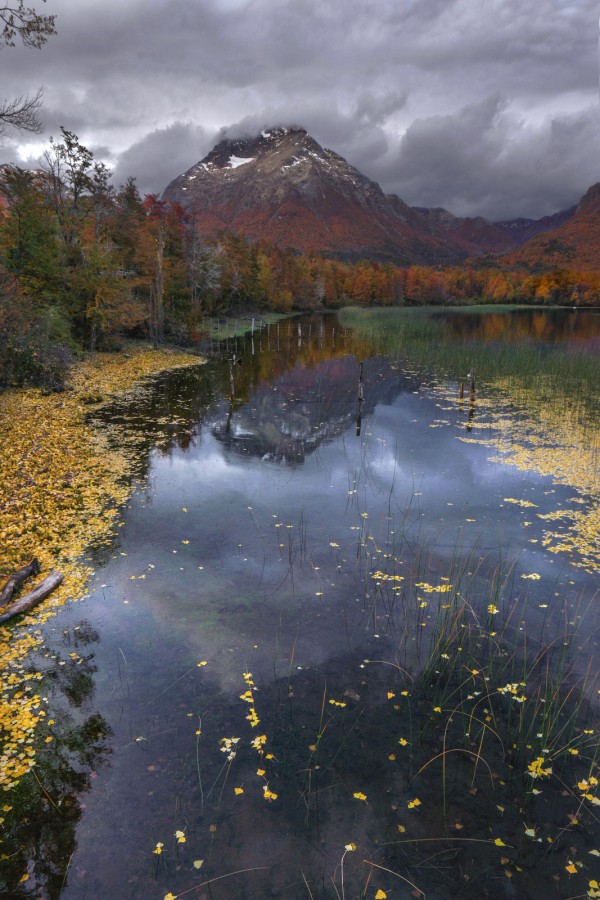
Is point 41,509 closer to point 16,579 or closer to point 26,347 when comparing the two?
point 16,579

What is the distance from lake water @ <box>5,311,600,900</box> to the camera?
17.6 ft

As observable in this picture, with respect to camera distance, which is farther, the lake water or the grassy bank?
the grassy bank

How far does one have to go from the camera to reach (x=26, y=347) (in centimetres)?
2553

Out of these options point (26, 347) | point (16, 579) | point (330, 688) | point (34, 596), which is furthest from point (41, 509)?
point (26, 347)

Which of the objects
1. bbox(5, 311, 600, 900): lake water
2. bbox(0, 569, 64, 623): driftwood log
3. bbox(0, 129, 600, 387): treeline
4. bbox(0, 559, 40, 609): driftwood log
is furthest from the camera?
bbox(0, 129, 600, 387): treeline

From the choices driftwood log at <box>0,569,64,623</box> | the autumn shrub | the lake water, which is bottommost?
the lake water

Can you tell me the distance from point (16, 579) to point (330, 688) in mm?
6533

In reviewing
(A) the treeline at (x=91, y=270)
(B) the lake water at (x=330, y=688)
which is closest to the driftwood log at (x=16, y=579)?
(B) the lake water at (x=330, y=688)

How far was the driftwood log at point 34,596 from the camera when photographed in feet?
29.8

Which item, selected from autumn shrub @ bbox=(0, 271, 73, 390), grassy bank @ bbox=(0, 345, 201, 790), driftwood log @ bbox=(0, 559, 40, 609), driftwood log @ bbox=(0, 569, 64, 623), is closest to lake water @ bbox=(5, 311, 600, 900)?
grassy bank @ bbox=(0, 345, 201, 790)

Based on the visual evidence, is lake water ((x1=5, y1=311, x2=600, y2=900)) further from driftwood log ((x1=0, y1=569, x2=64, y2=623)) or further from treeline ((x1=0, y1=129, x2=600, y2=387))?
treeline ((x1=0, y1=129, x2=600, y2=387))

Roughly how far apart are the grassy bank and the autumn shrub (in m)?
1.40

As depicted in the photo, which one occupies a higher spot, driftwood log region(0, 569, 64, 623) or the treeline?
the treeline

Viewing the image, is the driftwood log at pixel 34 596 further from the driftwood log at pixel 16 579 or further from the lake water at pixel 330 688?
the lake water at pixel 330 688
